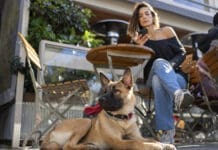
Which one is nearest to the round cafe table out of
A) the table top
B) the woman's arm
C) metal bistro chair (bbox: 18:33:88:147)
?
the table top

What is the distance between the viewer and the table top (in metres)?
3.10

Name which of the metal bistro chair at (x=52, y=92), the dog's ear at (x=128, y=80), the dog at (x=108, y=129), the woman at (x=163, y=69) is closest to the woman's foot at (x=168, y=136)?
the woman at (x=163, y=69)

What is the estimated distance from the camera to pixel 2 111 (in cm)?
605

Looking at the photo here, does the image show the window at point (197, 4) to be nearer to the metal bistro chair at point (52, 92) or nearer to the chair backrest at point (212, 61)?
the chair backrest at point (212, 61)

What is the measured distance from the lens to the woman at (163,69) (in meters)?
2.89

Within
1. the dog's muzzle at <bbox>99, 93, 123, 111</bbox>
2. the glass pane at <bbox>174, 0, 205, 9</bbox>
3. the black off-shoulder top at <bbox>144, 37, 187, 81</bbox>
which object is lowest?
the dog's muzzle at <bbox>99, 93, 123, 111</bbox>

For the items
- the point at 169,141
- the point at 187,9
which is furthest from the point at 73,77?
the point at 187,9

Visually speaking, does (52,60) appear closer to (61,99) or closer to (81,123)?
(61,99)

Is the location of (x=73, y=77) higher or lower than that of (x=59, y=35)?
lower

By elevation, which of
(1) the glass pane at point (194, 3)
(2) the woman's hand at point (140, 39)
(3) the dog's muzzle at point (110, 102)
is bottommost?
(3) the dog's muzzle at point (110, 102)

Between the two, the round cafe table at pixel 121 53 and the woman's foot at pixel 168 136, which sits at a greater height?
the round cafe table at pixel 121 53

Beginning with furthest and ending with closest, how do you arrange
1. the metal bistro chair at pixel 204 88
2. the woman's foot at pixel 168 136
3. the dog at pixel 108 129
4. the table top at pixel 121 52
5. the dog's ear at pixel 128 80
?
the metal bistro chair at pixel 204 88 < the table top at pixel 121 52 < the woman's foot at pixel 168 136 < the dog's ear at pixel 128 80 < the dog at pixel 108 129

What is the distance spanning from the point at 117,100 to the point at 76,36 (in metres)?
3.22

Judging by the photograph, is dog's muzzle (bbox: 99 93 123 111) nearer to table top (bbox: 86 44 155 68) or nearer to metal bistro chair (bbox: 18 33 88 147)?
table top (bbox: 86 44 155 68)
